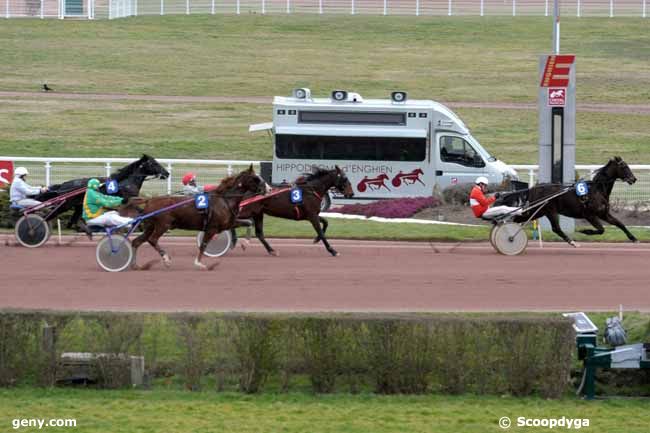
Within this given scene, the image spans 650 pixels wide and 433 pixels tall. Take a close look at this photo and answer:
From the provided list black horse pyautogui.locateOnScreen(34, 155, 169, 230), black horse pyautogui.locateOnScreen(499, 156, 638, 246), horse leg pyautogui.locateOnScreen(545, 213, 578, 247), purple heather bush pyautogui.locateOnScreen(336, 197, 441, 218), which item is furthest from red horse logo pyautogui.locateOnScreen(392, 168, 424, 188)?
black horse pyautogui.locateOnScreen(34, 155, 169, 230)

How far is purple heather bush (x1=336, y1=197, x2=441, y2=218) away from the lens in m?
23.4

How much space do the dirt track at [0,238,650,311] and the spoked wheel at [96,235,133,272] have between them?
0.19m

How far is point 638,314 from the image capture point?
46.5 feet

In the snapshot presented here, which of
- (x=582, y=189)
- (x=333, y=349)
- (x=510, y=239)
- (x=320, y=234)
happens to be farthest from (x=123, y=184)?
(x=333, y=349)

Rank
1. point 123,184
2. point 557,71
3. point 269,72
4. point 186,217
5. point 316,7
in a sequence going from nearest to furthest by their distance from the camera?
1. point 186,217
2. point 123,184
3. point 557,71
4. point 269,72
5. point 316,7

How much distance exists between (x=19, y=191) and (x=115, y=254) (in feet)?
9.31

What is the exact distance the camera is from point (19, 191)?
19.7 metres

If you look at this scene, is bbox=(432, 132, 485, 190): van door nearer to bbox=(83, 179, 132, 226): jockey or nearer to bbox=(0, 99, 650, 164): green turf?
bbox=(0, 99, 650, 164): green turf

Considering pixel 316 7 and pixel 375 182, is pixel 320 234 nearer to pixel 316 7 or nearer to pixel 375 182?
pixel 375 182

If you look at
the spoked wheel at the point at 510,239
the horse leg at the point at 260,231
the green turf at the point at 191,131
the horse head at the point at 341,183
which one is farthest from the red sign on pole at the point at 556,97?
the green turf at the point at 191,131

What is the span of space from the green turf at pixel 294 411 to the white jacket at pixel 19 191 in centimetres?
826

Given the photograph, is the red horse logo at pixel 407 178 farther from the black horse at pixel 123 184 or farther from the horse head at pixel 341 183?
the black horse at pixel 123 184

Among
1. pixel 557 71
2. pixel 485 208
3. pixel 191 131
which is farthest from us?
pixel 191 131

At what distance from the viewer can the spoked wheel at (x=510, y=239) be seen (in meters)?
19.3
